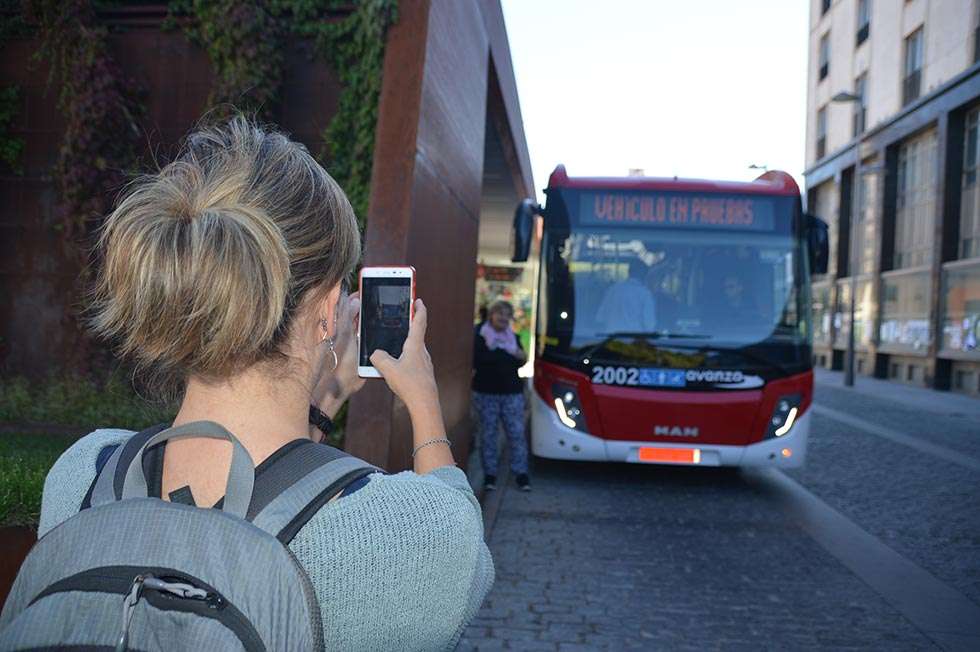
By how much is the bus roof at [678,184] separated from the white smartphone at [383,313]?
7199mm

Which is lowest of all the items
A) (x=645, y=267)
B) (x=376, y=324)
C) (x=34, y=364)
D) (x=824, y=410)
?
(x=824, y=410)

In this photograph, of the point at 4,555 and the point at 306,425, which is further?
the point at 4,555

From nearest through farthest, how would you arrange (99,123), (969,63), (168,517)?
1. (168,517)
2. (99,123)
3. (969,63)

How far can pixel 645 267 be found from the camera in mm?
8508

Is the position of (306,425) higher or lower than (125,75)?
lower

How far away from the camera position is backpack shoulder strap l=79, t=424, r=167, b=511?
3.80 ft

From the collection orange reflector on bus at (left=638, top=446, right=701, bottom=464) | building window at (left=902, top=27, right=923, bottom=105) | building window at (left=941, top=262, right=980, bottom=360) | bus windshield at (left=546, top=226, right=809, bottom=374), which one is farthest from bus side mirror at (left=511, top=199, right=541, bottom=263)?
building window at (left=902, top=27, right=923, bottom=105)

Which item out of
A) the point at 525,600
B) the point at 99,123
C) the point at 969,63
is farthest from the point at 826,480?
the point at 969,63

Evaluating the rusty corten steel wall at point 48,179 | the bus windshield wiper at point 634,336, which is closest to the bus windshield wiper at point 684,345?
the bus windshield wiper at point 634,336

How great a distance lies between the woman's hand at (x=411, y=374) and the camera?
1401 mm

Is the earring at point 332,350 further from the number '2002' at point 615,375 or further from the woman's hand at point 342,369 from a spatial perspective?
the number '2002' at point 615,375

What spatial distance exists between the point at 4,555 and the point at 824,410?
55.1 feet

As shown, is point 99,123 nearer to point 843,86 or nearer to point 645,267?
point 645,267

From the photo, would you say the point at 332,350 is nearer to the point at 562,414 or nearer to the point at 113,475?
the point at 113,475
